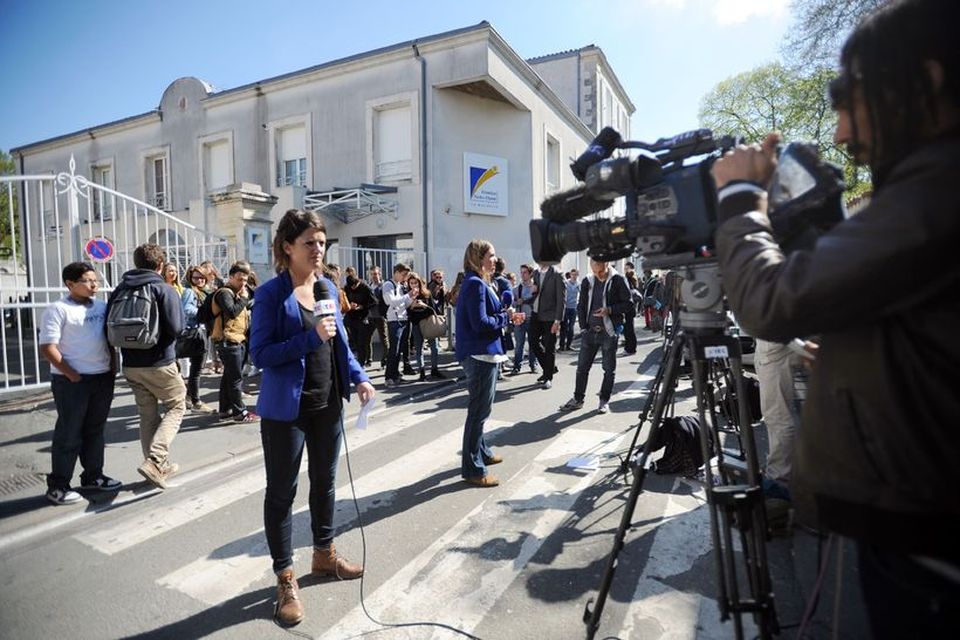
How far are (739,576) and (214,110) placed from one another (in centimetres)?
2025

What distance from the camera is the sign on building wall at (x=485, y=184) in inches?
603


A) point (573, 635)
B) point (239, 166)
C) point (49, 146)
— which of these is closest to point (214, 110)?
point (239, 166)

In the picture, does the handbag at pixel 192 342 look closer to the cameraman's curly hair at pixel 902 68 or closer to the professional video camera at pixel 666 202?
the professional video camera at pixel 666 202

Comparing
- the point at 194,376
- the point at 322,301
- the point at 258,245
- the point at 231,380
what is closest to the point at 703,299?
the point at 322,301

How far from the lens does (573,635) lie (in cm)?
232

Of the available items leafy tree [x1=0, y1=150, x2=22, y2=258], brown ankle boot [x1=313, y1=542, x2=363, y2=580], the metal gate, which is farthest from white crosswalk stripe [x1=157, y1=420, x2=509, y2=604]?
leafy tree [x1=0, y1=150, x2=22, y2=258]

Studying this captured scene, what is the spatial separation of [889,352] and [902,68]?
55cm

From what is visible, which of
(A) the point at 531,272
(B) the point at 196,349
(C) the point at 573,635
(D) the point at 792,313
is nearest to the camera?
(D) the point at 792,313

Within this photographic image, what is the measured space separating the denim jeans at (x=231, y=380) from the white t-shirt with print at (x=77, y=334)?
6.33 feet

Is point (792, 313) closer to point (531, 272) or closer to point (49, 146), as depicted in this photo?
point (531, 272)

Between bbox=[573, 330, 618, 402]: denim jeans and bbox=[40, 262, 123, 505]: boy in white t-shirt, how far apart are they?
16.2 ft

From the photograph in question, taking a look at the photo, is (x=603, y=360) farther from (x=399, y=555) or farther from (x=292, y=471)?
(x=292, y=471)

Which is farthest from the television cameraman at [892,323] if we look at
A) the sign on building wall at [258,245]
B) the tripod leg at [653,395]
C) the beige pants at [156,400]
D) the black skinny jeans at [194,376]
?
the sign on building wall at [258,245]

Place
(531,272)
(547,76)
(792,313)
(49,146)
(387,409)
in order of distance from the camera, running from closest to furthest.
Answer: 1. (792,313)
2. (387,409)
3. (531,272)
4. (49,146)
5. (547,76)
